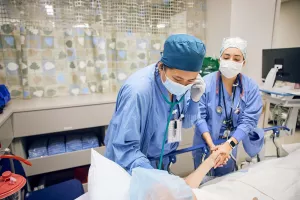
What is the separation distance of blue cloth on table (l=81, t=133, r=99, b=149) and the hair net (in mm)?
1361

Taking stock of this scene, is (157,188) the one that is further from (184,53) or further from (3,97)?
(3,97)

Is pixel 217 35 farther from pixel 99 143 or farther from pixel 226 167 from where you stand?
pixel 99 143

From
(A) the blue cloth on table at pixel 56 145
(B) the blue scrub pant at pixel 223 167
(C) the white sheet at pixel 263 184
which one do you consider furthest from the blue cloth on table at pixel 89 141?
(C) the white sheet at pixel 263 184

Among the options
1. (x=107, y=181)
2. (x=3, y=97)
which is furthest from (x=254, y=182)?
(x=3, y=97)

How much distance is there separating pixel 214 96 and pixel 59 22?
171 centimetres

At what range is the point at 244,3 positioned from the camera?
2.39 m

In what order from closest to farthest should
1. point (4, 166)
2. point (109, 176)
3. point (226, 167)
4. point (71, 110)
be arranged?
point (109, 176) < point (4, 166) < point (226, 167) < point (71, 110)

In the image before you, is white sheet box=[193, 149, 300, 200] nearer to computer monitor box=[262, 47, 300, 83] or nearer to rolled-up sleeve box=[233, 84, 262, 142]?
rolled-up sleeve box=[233, 84, 262, 142]

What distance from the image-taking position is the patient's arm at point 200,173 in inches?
43.6

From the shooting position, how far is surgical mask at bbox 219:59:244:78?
1.46 m

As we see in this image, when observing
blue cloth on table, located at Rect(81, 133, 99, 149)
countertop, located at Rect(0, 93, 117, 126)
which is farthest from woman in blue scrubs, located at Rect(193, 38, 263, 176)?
blue cloth on table, located at Rect(81, 133, 99, 149)

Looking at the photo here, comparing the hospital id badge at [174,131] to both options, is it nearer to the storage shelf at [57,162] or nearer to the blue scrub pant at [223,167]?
the blue scrub pant at [223,167]

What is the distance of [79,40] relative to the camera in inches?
83.4

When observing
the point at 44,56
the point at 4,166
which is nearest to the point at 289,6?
the point at 44,56
